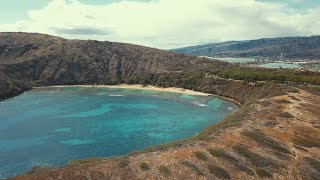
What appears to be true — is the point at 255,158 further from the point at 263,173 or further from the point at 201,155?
the point at 201,155

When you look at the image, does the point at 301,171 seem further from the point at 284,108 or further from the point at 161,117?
the point at 161,117

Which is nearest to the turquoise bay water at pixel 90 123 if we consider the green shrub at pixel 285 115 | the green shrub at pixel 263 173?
the green shrub at pixel 285 115

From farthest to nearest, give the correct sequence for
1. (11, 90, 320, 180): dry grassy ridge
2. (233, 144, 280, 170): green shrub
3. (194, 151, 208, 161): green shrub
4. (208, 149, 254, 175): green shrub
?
(233, 144, 280, 170): green shrub → (194, 151, 208, 161): green shrub → (208, 149, 254, 175): green shrub → (11, 90, 320, 180): dry grassy ridge

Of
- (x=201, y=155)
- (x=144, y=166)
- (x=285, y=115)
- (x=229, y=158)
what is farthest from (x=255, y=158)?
(x=285, y=115)

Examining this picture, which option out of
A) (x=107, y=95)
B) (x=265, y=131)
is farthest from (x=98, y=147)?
(x=107, y=95)

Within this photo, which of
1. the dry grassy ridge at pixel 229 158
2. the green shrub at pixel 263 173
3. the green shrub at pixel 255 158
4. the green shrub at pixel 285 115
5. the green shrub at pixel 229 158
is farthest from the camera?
the green shrub at pixel 285 115

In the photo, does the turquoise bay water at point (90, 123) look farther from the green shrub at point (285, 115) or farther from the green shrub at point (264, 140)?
the green shrub at point (264, 140)

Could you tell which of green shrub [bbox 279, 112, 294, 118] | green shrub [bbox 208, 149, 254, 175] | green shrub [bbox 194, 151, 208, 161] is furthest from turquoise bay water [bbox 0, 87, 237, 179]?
green shrub [bbox 208, 149, 254, 175]

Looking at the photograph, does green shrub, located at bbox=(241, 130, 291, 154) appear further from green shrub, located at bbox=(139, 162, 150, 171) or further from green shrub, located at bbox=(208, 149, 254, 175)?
green shrub, located at bbox=(139, 162, 150, 171)
